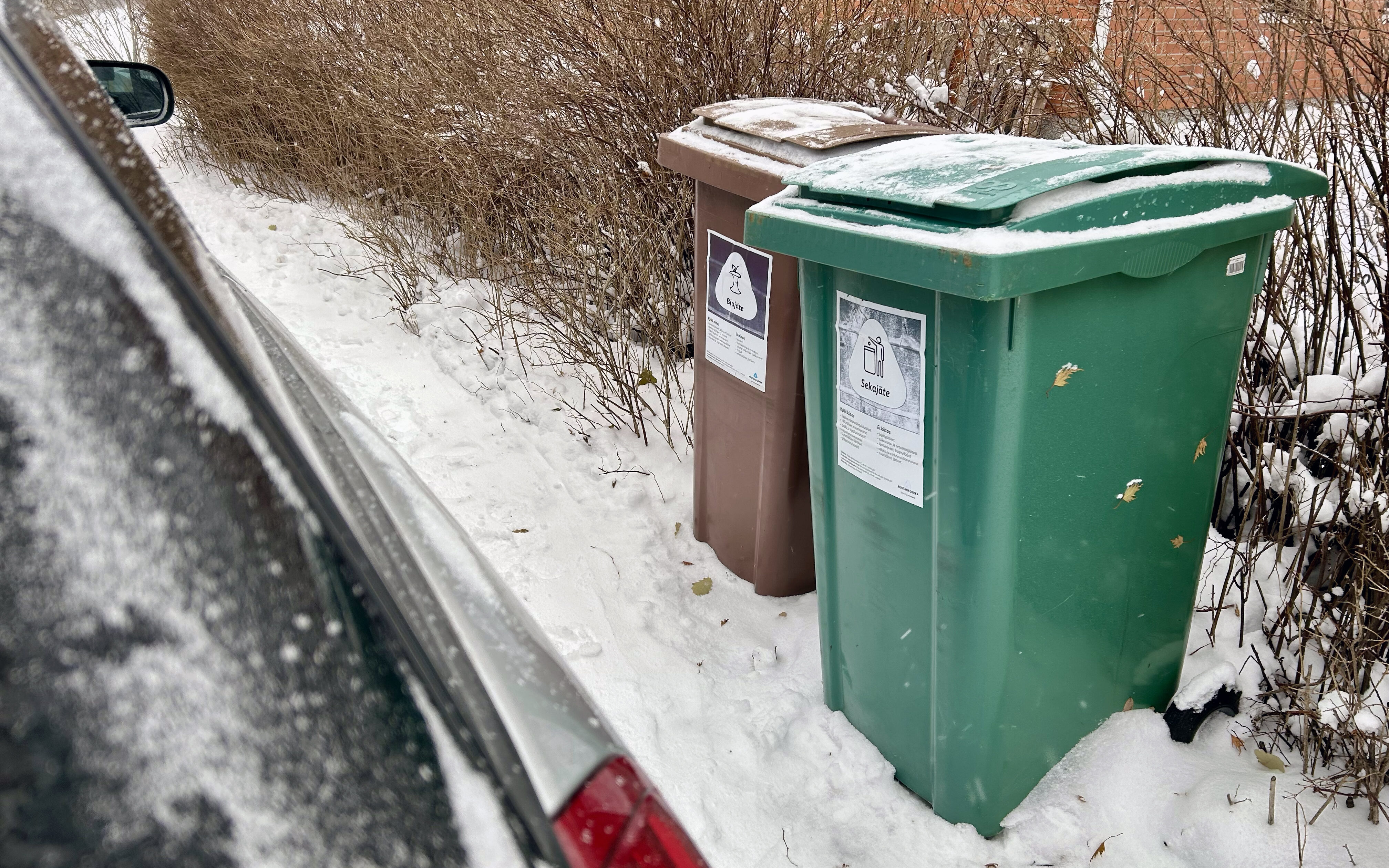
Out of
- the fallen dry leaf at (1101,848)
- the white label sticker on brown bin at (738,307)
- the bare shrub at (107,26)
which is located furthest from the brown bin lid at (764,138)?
the bare shrub at (107,26)

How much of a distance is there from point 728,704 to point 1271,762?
1.36m

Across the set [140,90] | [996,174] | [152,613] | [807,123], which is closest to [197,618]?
[152,613]

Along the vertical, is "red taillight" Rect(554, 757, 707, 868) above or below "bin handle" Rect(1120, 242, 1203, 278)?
below

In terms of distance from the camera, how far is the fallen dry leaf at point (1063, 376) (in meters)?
1.79

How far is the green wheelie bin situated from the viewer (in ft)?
5.64

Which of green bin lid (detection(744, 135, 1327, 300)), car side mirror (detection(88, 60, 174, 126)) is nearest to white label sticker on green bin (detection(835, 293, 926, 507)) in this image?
green bin lid (detection(744, 135, 1327, 300))

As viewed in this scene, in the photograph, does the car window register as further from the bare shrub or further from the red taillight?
the bare shrub

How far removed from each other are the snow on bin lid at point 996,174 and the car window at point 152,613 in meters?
1.29

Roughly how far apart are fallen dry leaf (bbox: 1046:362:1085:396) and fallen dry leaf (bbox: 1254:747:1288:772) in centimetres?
117

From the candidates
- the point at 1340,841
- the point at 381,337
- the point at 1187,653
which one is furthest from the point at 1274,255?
the point at 381,337

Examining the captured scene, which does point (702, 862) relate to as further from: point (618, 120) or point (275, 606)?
point (618, 120)

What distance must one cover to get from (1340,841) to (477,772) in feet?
7.03

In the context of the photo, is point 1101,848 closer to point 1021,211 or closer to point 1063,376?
point 1063,376

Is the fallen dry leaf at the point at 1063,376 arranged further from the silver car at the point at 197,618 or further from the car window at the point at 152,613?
the car window at the point at 152,613
